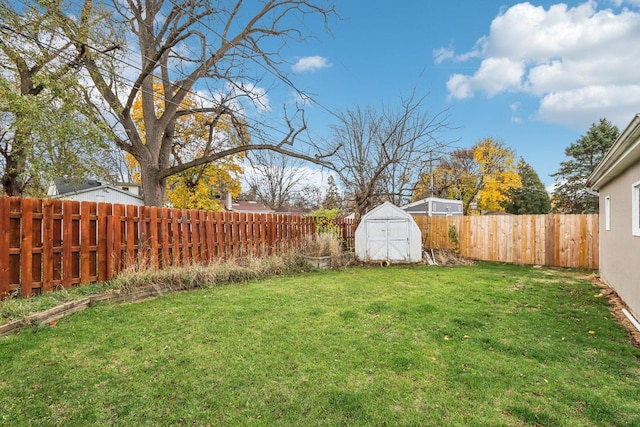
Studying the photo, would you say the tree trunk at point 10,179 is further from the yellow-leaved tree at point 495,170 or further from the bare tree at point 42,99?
the yellow-leaved tree at point 495,170

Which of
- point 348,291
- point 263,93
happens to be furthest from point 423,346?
point 263,93

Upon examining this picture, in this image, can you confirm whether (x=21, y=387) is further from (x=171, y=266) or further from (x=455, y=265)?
(x=455, y=265)

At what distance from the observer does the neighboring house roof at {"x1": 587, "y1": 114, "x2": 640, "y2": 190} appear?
330 centimetres

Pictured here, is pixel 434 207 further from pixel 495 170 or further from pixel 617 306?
pixel 617 306

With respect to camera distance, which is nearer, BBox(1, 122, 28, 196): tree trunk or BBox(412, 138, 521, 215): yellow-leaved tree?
BBox(1, 122, 28, 196): tree trunk

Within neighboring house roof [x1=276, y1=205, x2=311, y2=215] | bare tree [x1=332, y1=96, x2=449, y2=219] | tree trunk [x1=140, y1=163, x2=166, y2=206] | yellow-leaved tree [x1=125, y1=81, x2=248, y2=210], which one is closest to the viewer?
tree trunk [x1=140, y1=163, x2=166, y2=206]

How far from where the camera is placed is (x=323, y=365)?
279 cm

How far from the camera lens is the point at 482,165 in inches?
1030

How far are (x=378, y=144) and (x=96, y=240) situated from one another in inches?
374

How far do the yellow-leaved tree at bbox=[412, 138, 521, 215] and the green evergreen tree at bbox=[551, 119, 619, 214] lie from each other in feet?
12.1

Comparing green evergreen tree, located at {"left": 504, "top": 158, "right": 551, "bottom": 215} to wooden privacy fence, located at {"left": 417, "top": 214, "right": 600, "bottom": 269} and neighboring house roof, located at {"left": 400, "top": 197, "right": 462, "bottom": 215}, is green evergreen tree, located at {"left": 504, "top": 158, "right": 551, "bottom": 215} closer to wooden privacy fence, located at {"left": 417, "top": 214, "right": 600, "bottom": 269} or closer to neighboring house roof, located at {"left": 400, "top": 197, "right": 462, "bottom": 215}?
neighboring house roof, located at {"left": 400, "top": 197, "right": 462, "bottom": 215}

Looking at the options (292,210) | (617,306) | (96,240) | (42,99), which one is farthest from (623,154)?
(292,210)

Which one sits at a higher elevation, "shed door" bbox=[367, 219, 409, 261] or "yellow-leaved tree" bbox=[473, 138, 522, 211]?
"yellow-leaved tree" bbox=[473, 138, 522, 211]

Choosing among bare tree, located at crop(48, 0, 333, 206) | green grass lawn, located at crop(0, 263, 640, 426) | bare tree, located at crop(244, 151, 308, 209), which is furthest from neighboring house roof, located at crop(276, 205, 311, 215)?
green grass lawn, located at crop(0, 263, 640, 426)
